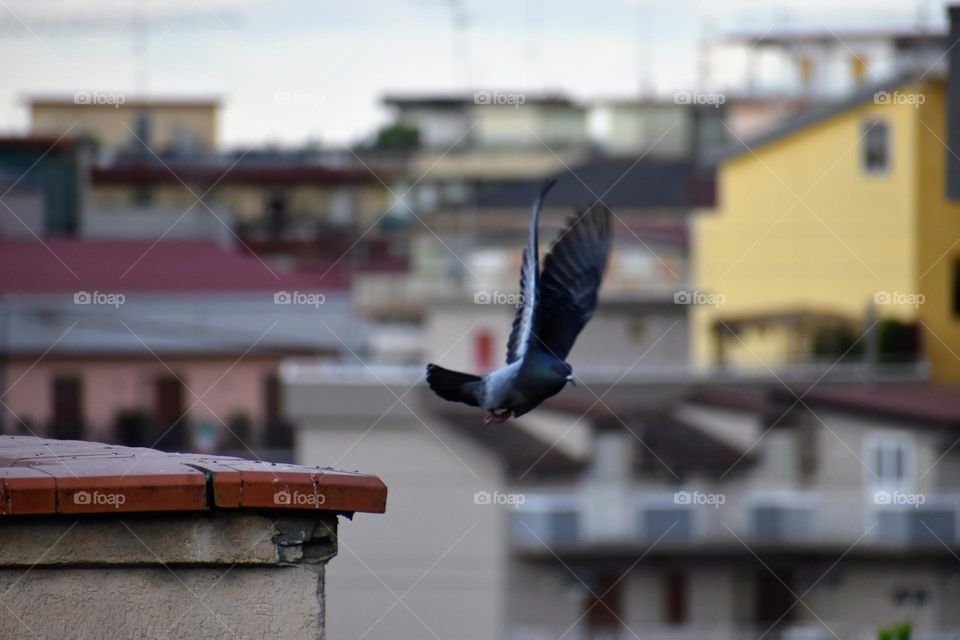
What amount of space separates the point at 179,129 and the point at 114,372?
3083cm

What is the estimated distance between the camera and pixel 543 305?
8.55 metres

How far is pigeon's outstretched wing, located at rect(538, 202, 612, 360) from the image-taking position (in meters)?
8.45

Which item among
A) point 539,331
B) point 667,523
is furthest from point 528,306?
point 667,523

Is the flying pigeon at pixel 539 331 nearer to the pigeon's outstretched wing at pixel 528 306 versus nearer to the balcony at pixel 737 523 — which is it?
the pigeon's outstretched wing at pixel 528 306

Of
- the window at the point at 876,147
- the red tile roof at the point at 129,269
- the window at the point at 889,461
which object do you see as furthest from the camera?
the red tile roof at the point at 129,269

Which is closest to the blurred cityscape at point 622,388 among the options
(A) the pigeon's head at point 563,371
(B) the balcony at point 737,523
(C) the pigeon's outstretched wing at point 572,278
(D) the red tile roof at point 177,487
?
(B) the balcony at point 737,523

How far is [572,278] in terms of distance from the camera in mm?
8977

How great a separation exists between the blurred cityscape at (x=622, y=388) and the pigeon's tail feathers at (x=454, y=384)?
11280 mm

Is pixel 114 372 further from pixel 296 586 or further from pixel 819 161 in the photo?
pixel 296 586

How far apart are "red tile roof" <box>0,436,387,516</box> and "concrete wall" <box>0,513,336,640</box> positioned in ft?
0.23

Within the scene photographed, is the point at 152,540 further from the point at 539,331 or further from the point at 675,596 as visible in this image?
the point at 675,596

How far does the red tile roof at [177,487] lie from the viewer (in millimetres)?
5438

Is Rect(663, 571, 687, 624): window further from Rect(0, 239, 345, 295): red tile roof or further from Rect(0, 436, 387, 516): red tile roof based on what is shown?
Rect(0, 436, 387, 516): red tile roof

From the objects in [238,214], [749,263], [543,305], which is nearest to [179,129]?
[238,214]
